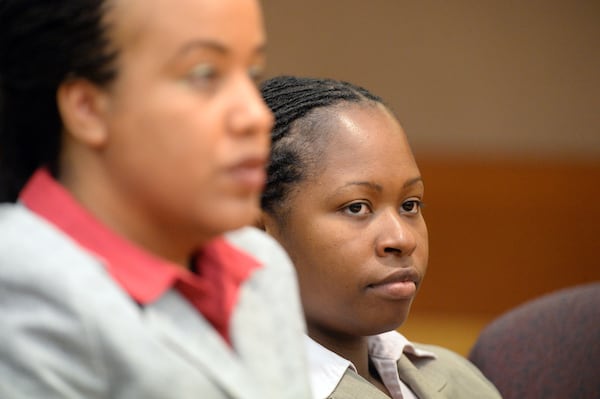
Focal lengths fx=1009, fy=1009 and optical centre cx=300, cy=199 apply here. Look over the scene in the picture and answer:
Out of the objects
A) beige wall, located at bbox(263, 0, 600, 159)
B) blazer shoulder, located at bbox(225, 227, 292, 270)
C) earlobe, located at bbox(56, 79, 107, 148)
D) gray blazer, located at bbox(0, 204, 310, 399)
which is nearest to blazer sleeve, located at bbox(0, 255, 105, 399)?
gray blazer, located at bbox(0, 204, 310, 399)

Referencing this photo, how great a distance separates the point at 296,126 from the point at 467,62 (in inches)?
99.3

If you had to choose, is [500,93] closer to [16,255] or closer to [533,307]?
[533,307]

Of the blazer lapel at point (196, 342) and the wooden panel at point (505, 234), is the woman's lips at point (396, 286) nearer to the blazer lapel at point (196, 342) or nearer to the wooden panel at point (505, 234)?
the blazer lapel at point (196, 342)

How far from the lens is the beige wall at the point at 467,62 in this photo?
3559mm

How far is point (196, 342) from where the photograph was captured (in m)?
0.75

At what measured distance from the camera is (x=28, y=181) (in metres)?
0.79

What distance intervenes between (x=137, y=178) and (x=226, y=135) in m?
0.07

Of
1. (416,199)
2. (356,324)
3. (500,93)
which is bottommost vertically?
(500,93)

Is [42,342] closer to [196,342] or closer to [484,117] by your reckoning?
[196,342]

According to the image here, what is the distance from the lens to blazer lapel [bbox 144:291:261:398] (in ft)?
2.41

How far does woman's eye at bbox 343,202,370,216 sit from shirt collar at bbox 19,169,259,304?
41 cm

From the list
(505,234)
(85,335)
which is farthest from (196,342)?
(505,234)

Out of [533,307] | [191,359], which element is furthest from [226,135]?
[533,307]

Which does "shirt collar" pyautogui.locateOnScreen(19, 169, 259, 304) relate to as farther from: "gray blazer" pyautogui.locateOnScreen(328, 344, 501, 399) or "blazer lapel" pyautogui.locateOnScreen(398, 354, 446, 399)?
"blazer lapel" pyautogui.locateOnScreen(398, 354, 446, 399)
